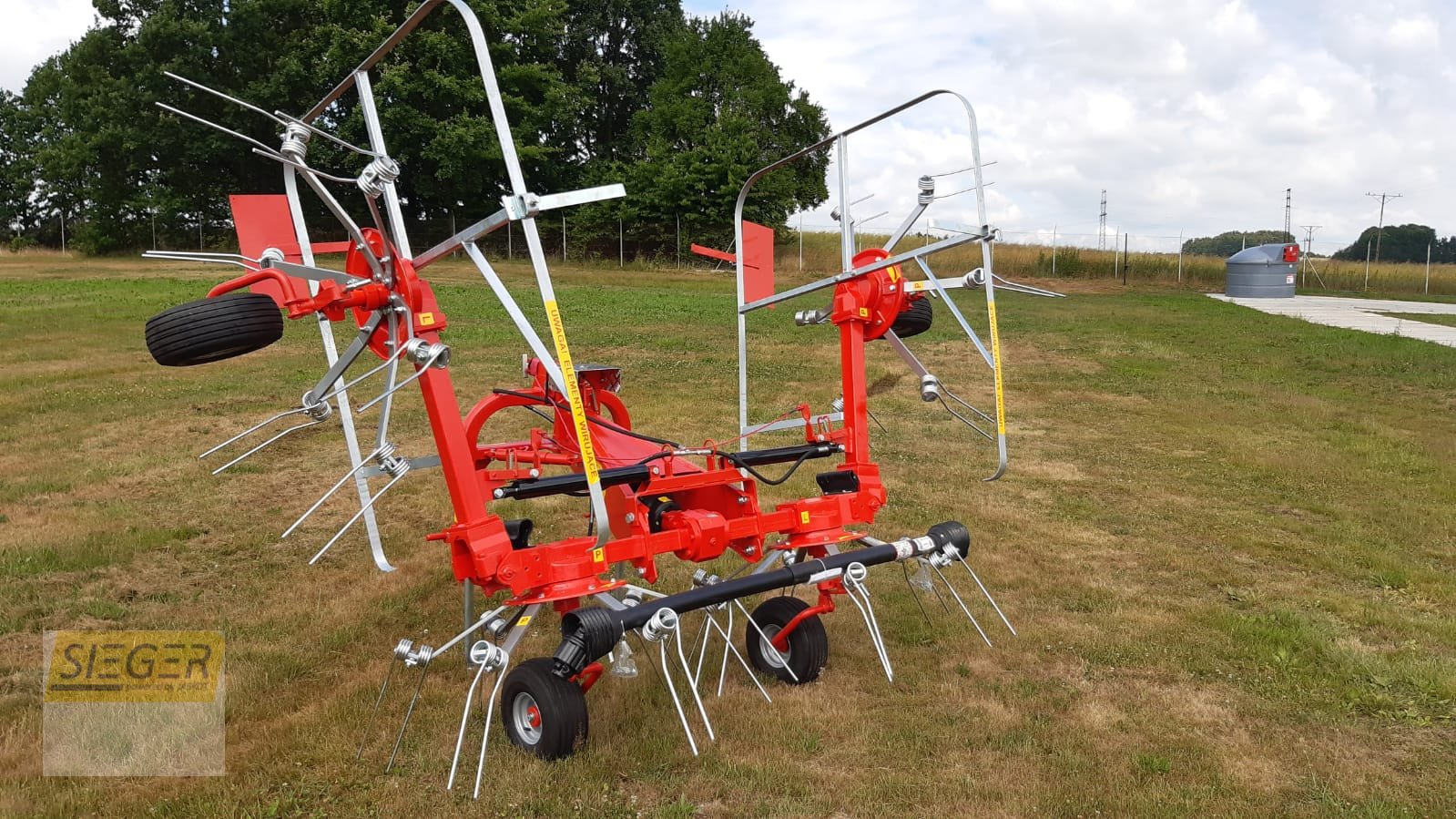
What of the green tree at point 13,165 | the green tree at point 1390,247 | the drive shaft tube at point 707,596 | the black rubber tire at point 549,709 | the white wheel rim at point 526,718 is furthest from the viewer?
the green tree at point 13,165

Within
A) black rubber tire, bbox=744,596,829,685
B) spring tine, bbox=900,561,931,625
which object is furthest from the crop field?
black rubber tire, bbox=744,596,829,685

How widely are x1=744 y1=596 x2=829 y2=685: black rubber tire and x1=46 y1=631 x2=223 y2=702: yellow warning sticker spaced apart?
2.80 metres

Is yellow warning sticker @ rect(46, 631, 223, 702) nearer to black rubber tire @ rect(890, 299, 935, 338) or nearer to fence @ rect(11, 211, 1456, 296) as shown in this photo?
black rubber tire @ rect(890, 299, 935, 338)

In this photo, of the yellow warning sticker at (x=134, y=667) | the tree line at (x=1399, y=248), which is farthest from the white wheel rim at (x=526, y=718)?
the tree line at (x=1399, y=248)

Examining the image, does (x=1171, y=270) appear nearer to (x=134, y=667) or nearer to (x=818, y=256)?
(x=818, y=256)

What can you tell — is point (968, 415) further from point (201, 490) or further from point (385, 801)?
point (385, 801)

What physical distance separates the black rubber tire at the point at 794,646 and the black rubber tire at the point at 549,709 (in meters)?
1.24

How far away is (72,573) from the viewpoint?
6348mm

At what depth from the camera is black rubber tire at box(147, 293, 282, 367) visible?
363 cm

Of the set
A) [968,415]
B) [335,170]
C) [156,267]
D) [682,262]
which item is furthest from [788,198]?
[968,415]

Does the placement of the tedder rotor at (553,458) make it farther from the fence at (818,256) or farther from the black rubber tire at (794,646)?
the fence at (818,256)

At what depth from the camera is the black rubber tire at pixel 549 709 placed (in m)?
3.92

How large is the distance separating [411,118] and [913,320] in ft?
102

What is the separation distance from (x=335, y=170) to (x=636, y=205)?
11168 millimetres
